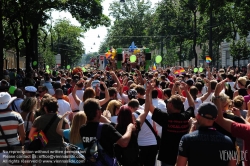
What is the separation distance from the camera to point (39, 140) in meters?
6.02

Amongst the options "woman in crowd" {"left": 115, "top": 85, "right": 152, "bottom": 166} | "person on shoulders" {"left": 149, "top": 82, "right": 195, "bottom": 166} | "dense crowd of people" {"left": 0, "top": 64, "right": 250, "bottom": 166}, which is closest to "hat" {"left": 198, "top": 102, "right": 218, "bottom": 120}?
"dense crowd of people" {"left": 0, "top": 64, "right": 250, "bottom": 166}

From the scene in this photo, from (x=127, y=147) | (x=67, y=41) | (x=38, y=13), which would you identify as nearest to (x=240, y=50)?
(x=38, y=13)

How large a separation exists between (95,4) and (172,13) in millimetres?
25561

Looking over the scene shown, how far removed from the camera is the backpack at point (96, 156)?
499 cm

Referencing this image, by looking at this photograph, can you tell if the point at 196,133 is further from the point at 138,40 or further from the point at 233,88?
the point at 138,40

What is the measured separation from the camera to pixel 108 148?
5117 mm

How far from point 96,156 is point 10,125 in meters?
1.81

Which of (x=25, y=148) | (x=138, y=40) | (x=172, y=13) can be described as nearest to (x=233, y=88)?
(x=25, y=148)

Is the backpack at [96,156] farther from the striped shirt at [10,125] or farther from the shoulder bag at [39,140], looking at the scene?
the striped shirt at [10,125]

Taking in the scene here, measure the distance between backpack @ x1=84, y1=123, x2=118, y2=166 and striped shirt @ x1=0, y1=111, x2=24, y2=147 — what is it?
164 centimetres

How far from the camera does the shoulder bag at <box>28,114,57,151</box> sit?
5953 millimetres

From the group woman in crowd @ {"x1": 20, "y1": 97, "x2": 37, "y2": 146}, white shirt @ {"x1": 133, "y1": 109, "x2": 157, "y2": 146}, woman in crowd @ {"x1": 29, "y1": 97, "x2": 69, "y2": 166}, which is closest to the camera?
woman in crowd @ {"x1": 29, "y1": 97, "x2": 69, "y2": 166}

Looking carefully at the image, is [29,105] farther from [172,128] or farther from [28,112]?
[172,128]

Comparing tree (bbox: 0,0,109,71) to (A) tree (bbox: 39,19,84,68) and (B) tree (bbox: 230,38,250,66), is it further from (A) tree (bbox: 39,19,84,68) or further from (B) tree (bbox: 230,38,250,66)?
(A) tree (bbox: 39,19,84,68)
